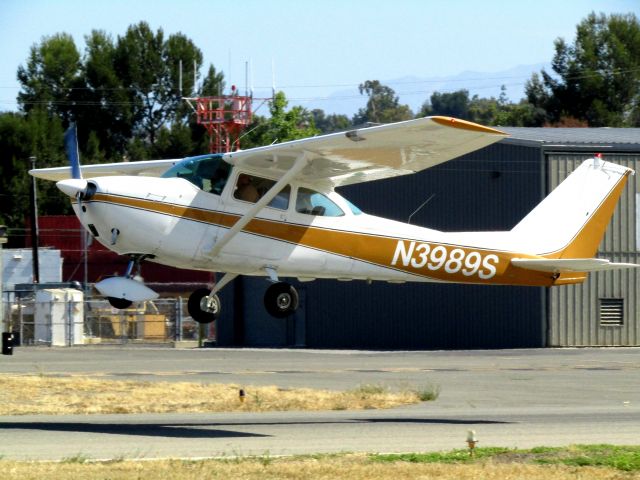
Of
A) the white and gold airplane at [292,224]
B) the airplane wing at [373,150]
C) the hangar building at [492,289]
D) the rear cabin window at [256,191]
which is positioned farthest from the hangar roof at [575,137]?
the rear cabin window at [256,191]

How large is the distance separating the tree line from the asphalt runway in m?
35.5

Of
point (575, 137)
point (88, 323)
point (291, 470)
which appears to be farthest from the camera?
point (88, 323)

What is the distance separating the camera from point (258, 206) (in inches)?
683

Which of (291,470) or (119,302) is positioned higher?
(119,302)

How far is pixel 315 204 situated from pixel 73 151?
3.94 m

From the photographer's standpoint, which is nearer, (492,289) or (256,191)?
(256,191)

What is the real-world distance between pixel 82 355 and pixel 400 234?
75.9 feet

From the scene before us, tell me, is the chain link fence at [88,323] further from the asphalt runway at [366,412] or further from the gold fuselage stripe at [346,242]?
the gold fuselage stripe at [346,242]

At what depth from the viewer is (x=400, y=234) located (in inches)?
731

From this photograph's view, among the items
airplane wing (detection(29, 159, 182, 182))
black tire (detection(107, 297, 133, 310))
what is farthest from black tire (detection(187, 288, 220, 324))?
airplane wing (detection(29, 159, 182, 182))

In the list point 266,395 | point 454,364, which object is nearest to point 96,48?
point 454,364

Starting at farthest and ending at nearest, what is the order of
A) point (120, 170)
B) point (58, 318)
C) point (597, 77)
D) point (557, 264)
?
point (597, 77) < point (58, 318) < point (120, 170) < point (557, 264)

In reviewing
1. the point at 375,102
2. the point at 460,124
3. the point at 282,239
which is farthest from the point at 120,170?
the point at 375,102

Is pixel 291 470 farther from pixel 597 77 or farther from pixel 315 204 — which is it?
pixel 597 77
